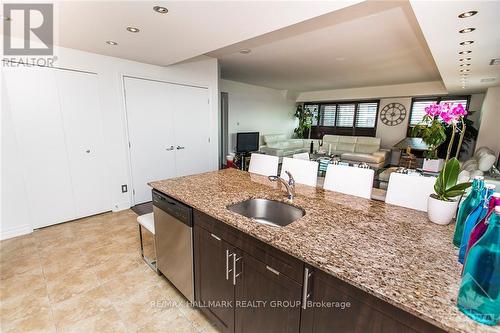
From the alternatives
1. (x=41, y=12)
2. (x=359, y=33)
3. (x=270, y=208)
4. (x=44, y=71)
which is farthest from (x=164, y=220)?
(x=359, y=33)

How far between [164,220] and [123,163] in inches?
82.4

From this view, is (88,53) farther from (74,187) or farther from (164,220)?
(164,220)

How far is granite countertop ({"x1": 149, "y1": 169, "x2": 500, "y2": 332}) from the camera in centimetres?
73

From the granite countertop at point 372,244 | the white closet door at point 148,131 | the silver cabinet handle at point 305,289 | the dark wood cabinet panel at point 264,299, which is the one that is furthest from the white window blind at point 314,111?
the silver cabinet handle at point 305,289

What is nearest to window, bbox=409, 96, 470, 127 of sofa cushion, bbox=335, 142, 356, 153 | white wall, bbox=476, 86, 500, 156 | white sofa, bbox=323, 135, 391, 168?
white sofa, bbox=323, 135, 391, 168

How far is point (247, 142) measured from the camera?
654cm

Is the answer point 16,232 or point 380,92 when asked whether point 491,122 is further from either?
point 16,232

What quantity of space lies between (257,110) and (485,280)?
703 centimetres

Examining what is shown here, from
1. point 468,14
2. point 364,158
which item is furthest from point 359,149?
point 468,14

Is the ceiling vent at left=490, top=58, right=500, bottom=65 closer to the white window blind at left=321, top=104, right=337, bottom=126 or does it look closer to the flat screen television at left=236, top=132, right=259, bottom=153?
the flat screen television at left=236, top=132, right=259, bottom=153

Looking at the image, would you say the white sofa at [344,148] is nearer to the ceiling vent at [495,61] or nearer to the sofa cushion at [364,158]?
the sofa cushion at [364,158]

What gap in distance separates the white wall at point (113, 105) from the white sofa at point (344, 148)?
11.8 ft

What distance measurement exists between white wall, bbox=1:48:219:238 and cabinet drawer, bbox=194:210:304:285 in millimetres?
2494

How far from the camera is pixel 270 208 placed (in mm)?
1701
